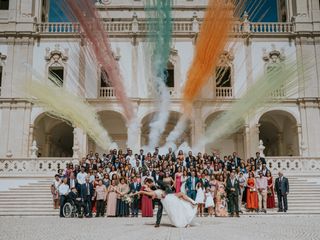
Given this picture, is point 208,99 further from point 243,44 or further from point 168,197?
point 168,197

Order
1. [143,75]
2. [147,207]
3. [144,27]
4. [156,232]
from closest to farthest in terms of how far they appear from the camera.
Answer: [156,232] < [147,207] < [143,75] < [144,27]

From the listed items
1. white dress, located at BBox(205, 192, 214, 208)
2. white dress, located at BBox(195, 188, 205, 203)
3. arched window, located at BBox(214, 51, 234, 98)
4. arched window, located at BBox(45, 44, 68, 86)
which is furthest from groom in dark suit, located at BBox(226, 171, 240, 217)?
arched window, located at BBox(45, 44, 68, 86)

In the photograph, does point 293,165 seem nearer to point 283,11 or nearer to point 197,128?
point 197,128

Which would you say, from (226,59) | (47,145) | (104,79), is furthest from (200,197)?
(47,145)

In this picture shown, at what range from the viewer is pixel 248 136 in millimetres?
26328

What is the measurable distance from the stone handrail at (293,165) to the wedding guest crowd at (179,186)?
4.21m

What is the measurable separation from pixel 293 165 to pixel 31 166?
513 inches

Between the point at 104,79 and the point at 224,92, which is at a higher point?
the point at 104,79

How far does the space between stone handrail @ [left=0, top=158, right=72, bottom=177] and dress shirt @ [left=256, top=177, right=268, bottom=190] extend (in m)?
10.1

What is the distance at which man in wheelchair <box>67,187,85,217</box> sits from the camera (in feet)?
47.7

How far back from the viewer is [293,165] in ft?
70.1

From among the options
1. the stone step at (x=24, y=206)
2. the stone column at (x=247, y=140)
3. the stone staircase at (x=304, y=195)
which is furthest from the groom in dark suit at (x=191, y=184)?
the stone column at (x=247, y=140)

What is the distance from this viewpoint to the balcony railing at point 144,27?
2754 centimetres

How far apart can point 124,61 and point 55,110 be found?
5651mm
